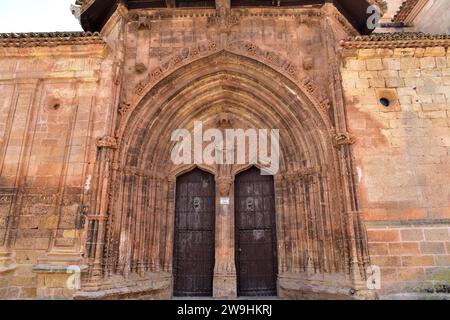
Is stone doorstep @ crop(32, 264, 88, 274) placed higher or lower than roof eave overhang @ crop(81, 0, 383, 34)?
lower

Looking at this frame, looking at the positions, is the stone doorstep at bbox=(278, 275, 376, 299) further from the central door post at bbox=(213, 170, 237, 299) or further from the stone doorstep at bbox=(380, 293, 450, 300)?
the central door post at bbox=(213, 170, 237, 299)

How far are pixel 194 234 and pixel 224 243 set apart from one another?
2.61 feet

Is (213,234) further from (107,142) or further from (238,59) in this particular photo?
(238,59)

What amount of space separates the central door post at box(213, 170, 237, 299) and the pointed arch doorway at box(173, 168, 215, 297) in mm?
224

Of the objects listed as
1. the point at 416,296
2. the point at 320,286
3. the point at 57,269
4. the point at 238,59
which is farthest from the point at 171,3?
the point at 416,296

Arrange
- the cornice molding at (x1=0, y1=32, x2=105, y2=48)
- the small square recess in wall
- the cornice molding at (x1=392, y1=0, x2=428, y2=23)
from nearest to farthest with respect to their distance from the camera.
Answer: the small square recess in wall < the cornice molding at (x1=0, y1=32, x2=105, y2=48) < the cornice molding at (x1=392, y1=0, x2=428, y2=23)

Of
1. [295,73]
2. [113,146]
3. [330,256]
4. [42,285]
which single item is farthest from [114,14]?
[330,256]

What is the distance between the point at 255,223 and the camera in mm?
7539

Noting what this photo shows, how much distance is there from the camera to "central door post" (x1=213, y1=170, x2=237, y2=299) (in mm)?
6980

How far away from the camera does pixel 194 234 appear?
7523 millimetres

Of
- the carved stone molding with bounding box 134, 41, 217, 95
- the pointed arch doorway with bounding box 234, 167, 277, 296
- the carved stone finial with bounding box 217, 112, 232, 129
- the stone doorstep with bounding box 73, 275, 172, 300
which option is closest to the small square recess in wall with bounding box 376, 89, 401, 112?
the pointed arch doorway with bounding box 234, 167, 277, 296

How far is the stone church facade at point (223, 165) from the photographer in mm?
5730

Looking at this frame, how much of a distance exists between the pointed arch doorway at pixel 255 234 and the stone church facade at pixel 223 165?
0.11 feet
